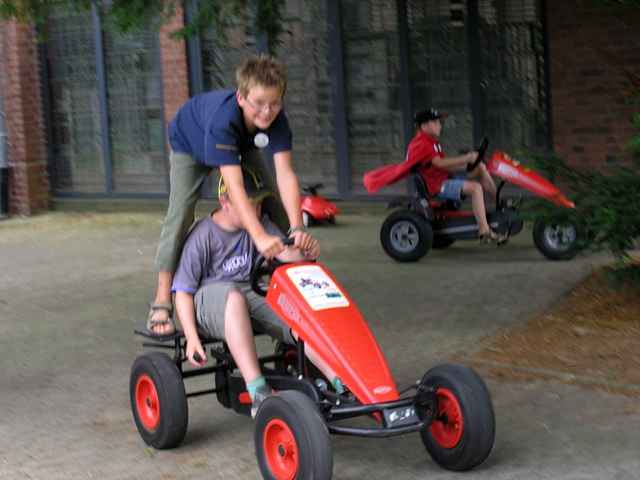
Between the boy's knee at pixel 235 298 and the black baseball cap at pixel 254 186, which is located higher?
the black baseball cap at pixel 254 186

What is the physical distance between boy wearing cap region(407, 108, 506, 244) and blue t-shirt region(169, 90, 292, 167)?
182 inches

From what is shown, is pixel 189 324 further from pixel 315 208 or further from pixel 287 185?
pixel 315 208

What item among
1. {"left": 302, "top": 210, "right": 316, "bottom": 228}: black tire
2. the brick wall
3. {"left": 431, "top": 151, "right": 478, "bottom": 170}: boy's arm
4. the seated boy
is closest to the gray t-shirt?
the seated boy

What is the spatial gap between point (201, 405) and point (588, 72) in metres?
6.61

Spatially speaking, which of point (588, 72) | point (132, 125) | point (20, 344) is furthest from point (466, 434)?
point (132, 125)

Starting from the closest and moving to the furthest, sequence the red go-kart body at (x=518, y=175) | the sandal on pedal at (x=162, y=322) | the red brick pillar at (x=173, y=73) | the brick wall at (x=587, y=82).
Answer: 1. the sandal on pedal at (x=162, y=322)
2. the red go-kart body at (x=518, y=175)
3. the brick wall at (x=587, y=82)
4. the red brick pillar at (x=173, y=73)

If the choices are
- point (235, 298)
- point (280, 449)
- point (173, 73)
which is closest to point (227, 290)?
point (235, 298)

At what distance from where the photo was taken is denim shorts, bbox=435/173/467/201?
34.5ft

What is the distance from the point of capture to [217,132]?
563 cm

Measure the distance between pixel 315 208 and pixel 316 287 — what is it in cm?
747

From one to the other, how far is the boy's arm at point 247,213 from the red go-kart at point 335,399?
0.44 feet

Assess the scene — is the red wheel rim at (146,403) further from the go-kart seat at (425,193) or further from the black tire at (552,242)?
the go-kart seat at (425,193)

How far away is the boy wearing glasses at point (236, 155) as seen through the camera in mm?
5512

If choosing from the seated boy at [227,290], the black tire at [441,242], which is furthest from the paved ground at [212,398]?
the seated boy at [227,290]
